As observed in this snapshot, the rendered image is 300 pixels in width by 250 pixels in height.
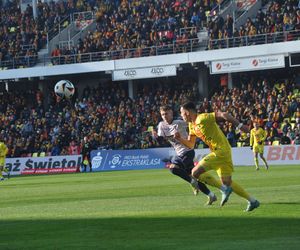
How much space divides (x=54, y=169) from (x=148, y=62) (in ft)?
32.1

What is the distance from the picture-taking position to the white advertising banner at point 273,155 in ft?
139

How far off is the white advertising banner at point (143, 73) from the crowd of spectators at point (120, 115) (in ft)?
4.86

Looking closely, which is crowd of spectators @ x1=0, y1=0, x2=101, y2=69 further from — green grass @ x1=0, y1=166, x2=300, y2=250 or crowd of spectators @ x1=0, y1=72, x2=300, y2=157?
green grass @ x1=0, y1=166, x2=300, y2=250

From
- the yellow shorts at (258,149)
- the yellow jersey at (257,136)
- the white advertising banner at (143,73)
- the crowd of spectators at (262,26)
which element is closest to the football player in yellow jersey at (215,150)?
the yellow shorts at (258,149)

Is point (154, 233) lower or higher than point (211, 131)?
lower

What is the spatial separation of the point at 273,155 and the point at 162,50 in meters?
14.7

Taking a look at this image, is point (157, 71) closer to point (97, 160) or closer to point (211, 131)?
point (97, 160)

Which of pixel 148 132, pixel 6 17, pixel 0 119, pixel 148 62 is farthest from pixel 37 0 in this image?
pixel 148 132

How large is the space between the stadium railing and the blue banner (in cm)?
869

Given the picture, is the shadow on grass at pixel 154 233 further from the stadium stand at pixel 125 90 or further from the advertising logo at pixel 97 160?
the advertising logo at pixel 97 160

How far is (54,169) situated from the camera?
168 ft

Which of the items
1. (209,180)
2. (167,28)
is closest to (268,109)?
(167,28)

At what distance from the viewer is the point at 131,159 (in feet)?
160

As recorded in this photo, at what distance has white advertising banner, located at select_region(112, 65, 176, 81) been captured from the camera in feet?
180
